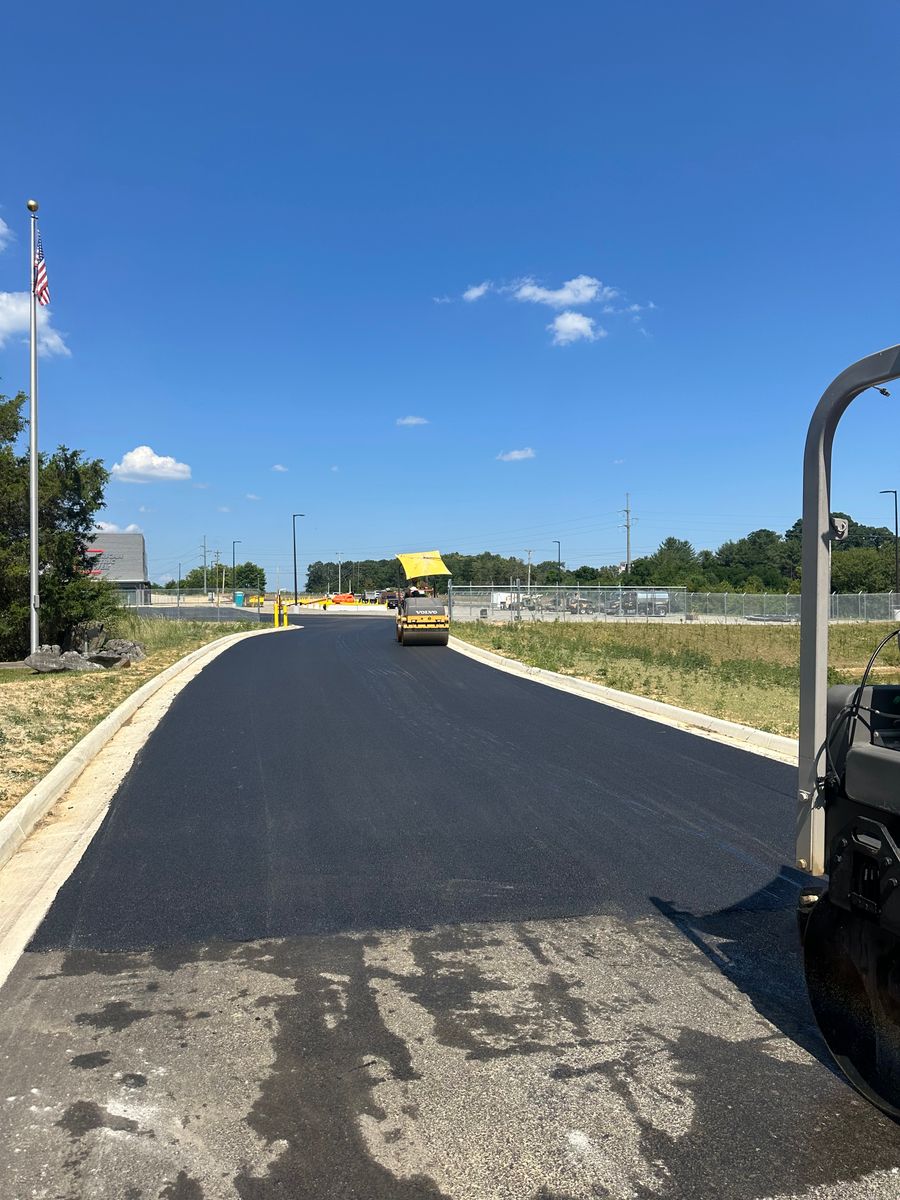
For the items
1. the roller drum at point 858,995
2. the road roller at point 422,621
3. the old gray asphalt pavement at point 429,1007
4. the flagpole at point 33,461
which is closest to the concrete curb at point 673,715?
the old gray asphalt pavement at point 429,1007

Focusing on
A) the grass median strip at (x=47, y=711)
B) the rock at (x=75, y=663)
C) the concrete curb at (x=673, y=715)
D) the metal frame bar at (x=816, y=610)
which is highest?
the metal frame bar at (x=816, y=610)

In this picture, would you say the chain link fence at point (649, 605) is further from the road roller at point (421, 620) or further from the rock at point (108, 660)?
the rock at point (108, 660)

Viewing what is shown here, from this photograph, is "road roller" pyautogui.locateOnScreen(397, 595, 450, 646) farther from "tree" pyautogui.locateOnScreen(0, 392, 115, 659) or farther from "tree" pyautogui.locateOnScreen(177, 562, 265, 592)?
"tree" pyautogui.locateOnScreen(177, 562, 265, 592)

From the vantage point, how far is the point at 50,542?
76.6ft

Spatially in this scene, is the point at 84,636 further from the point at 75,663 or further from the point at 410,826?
the point at 410,826

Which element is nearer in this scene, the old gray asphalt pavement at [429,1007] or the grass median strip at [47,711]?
the old gray asphalt pavement at [429,1007]

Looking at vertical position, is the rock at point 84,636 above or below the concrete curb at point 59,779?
above

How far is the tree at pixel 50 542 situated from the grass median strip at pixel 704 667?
11.6 metres

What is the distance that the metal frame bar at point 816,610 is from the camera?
3.52 metres

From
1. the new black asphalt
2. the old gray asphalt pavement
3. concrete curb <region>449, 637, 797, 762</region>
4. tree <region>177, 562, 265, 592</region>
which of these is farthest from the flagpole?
tree <region>177, 562, 265, 592</region>

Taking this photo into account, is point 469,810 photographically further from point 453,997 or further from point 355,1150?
point 355,1150

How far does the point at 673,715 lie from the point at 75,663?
1291 cm

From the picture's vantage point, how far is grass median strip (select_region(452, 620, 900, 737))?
13.6 m

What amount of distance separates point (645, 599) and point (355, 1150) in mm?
54570
